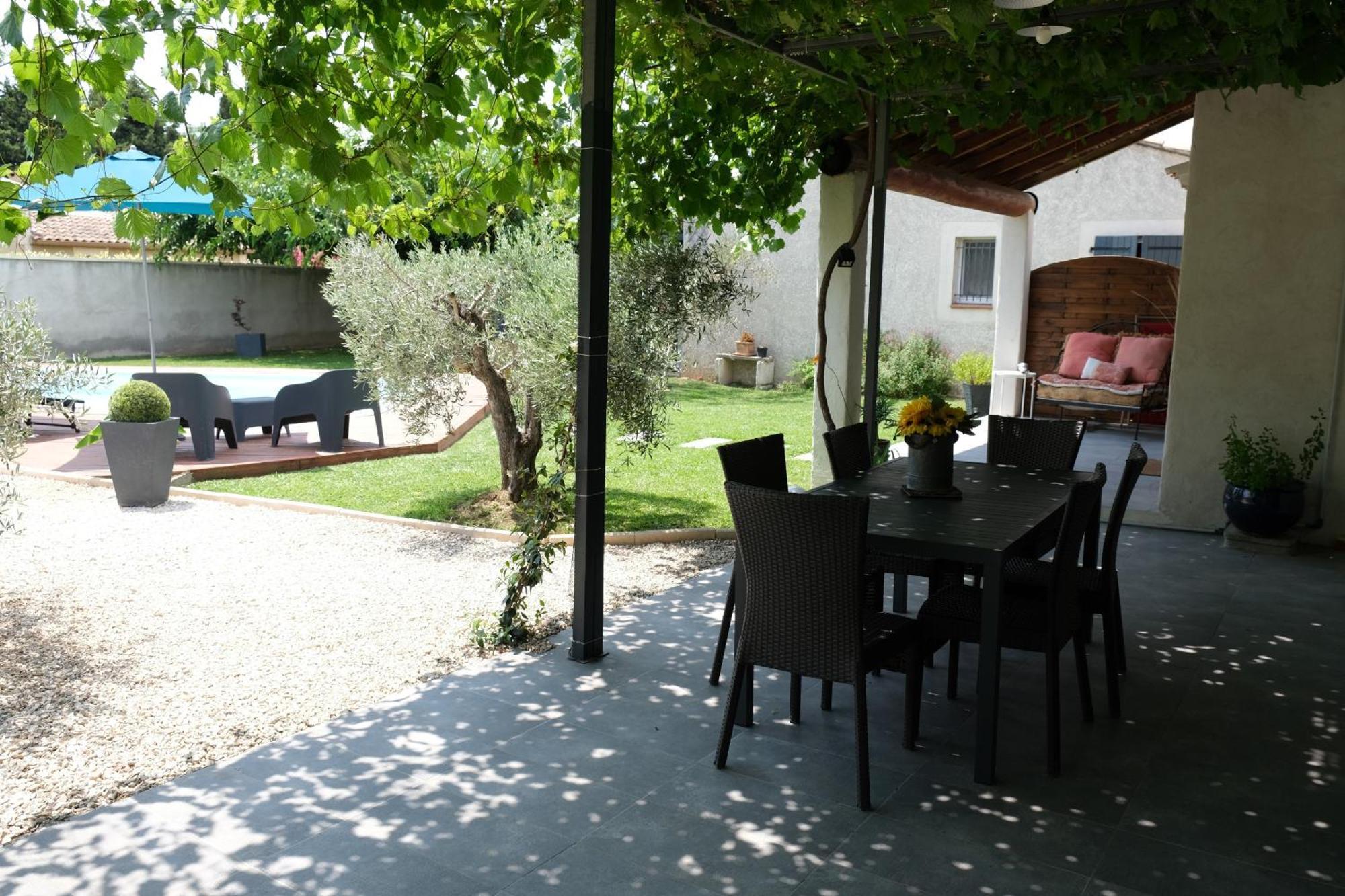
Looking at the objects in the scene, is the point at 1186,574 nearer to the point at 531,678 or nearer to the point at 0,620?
the point at 531,678

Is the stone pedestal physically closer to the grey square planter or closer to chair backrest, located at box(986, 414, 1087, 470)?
the grey square planter

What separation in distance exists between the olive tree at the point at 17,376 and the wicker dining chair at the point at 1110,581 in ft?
16.1

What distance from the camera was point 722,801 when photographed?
11.4 feet

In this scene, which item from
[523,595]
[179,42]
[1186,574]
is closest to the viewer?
[179,42]

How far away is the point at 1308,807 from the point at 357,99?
14.8 feet

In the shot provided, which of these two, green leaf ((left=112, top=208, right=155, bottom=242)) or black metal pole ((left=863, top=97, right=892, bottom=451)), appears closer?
green leaf ((left=112, top=208, right=155, bottom=242))

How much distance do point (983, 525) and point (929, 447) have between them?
62 cm

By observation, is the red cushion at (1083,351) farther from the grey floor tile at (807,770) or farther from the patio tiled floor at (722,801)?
the grey floor tile at (807,770)

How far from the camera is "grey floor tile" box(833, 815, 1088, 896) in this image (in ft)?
9.73

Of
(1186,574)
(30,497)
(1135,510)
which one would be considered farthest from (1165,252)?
(30,497)

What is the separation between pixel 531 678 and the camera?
4551 mm

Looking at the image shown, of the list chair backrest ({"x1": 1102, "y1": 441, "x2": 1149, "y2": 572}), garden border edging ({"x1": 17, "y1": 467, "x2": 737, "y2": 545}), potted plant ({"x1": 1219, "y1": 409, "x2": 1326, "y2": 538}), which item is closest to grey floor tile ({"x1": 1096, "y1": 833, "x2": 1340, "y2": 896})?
chair backrest ({"x1": 1102, "y1": 441, "x2": 1149, "y2": 572})

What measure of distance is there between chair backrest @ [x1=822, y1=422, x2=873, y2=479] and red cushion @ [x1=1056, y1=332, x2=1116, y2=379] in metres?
7.61

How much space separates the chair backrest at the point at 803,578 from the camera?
3357 millimetres
